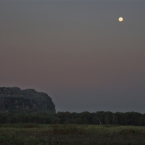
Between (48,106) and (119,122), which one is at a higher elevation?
(48,106)

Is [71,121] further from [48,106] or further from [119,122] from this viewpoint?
[48,106]

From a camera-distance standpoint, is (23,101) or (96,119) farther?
(23,101)

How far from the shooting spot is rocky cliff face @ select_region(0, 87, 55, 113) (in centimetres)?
11219

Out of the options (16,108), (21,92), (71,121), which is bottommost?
(71,121)

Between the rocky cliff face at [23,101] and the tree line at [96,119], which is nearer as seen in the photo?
the tree line at [96,119]

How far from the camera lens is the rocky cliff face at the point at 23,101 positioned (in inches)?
4417

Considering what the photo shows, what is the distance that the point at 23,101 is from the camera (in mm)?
116375

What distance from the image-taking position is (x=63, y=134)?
2834 cm

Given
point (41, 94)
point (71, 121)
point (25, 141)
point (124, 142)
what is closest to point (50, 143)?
point (25, 141)

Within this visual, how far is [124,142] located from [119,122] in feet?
108

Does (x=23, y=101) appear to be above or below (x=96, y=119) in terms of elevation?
above

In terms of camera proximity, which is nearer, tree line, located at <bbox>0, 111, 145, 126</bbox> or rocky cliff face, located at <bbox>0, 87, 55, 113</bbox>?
tree line, located at <bbox>0, 111, 145, 126</bbox>

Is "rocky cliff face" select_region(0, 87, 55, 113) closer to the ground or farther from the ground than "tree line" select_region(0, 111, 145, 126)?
farther from the ground

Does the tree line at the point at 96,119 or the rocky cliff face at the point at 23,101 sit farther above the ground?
the rocky cliff face at the point at 23,101
